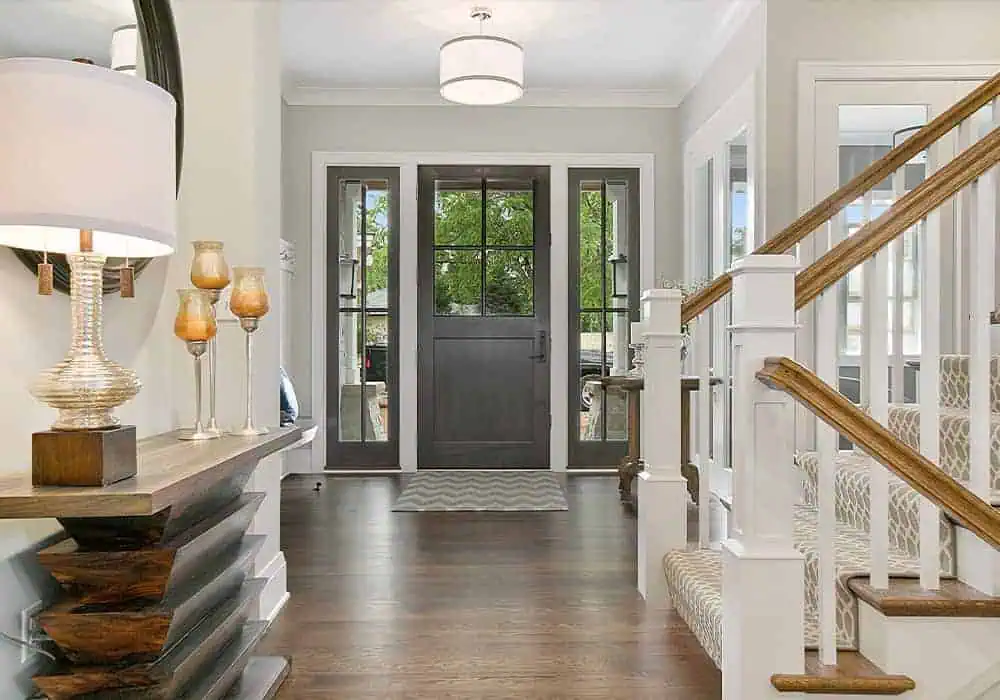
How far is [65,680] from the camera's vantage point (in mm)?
1674

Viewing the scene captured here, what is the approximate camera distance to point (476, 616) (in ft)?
9.82

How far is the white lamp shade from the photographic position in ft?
4.37

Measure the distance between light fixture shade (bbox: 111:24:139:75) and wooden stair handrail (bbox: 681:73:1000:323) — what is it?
1.83 meters

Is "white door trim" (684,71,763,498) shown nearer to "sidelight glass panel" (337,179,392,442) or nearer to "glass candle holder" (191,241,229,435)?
"sidelight glass panel" (337,179,392,442)

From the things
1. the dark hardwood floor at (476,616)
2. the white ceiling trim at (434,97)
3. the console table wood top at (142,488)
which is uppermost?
the white ceiling trim at (434,97)

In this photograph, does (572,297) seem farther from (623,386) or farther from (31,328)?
(31,328)

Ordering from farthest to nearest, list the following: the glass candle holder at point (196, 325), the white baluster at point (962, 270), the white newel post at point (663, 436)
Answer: the white baluster at point (962, 270), the white newel post at point (663, 436), the glass candle holder at point (196, 325)

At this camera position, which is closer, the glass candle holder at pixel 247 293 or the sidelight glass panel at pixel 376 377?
the glass candle holder at pixel 247 293

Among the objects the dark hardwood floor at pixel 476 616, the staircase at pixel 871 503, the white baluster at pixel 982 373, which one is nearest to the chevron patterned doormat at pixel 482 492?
the dark hardwood floor at pixel 476 616

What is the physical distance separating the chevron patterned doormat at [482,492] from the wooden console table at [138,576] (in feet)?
9.87

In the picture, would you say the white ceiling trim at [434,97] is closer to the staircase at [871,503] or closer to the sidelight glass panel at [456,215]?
the sidelight glass panel at [456,215]

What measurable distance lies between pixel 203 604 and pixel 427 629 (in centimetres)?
107

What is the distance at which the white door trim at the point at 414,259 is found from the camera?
6293 millimetres

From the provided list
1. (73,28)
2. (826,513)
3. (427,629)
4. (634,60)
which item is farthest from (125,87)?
(634,60)
